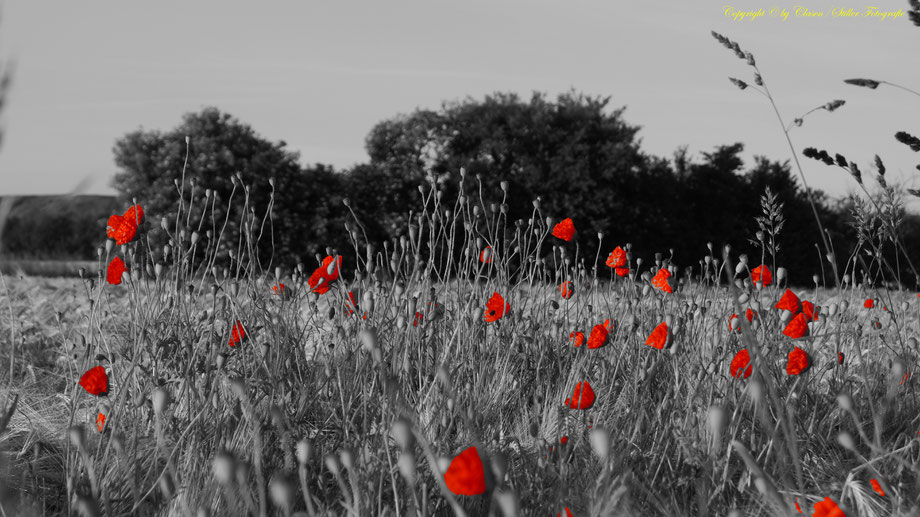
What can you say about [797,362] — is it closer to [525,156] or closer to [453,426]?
[453,426]

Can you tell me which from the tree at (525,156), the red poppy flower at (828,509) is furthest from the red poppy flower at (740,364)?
the tree at (525,156)

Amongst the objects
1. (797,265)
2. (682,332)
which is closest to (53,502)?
(682,332)

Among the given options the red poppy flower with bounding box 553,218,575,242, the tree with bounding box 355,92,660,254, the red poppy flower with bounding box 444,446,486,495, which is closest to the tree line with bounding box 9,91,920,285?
the tree with bounding box 355,92,660,254

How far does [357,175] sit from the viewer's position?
67.1 ft

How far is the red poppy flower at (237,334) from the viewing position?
2.34 metres

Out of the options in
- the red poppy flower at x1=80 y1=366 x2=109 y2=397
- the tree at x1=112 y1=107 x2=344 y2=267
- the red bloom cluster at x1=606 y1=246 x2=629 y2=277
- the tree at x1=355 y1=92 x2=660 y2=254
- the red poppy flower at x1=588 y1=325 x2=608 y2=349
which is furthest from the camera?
the tree at x1=355 y1=92 x2=660 y2=254

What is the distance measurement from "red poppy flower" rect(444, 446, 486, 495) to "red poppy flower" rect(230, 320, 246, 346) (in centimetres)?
127

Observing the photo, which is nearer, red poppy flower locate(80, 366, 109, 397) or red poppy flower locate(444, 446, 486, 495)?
red poppy flower locate(444, 446, 486, 495)

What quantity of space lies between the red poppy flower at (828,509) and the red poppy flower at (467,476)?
0.57m

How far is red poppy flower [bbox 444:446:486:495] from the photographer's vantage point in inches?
46.6

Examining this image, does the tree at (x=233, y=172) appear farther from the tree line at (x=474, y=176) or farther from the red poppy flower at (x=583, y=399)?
the red poppy flower at (x=583, y=399)

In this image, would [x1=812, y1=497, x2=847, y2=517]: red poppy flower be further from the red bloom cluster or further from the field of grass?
the red bloom cluster

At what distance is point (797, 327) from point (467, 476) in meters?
1.28

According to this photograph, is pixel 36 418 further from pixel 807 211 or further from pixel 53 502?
pixel 807 211
